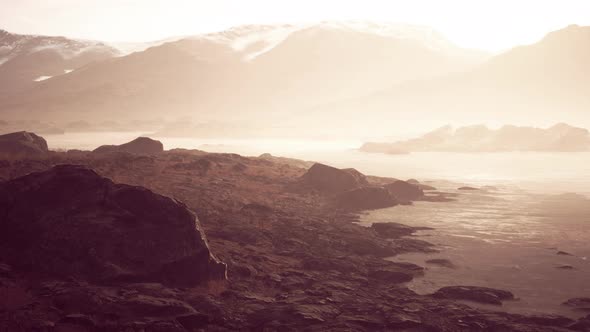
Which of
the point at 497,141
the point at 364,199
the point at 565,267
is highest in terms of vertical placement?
the point at 497,141

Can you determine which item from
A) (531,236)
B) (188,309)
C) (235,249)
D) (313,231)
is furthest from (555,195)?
(188,309)

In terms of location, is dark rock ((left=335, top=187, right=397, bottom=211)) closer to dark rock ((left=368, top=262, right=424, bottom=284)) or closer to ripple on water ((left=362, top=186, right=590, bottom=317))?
ripple on water ((left=362, top=186, right=590, bottom=317))

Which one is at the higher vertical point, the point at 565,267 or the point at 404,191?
the point at 404,191

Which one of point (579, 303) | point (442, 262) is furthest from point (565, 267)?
point (442, 262)

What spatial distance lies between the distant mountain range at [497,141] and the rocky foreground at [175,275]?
111m

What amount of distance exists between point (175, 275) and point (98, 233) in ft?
10.6

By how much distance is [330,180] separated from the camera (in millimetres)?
46156

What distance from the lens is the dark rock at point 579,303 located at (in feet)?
62.4

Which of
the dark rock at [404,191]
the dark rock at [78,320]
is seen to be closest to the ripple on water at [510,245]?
the dark rock at [404,191]

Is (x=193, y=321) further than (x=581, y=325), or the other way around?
(x=581, y=325)

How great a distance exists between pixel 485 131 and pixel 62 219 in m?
137

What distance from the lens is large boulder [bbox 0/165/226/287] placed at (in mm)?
18031

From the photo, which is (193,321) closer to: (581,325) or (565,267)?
(581,325)

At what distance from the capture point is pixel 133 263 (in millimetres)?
18344
